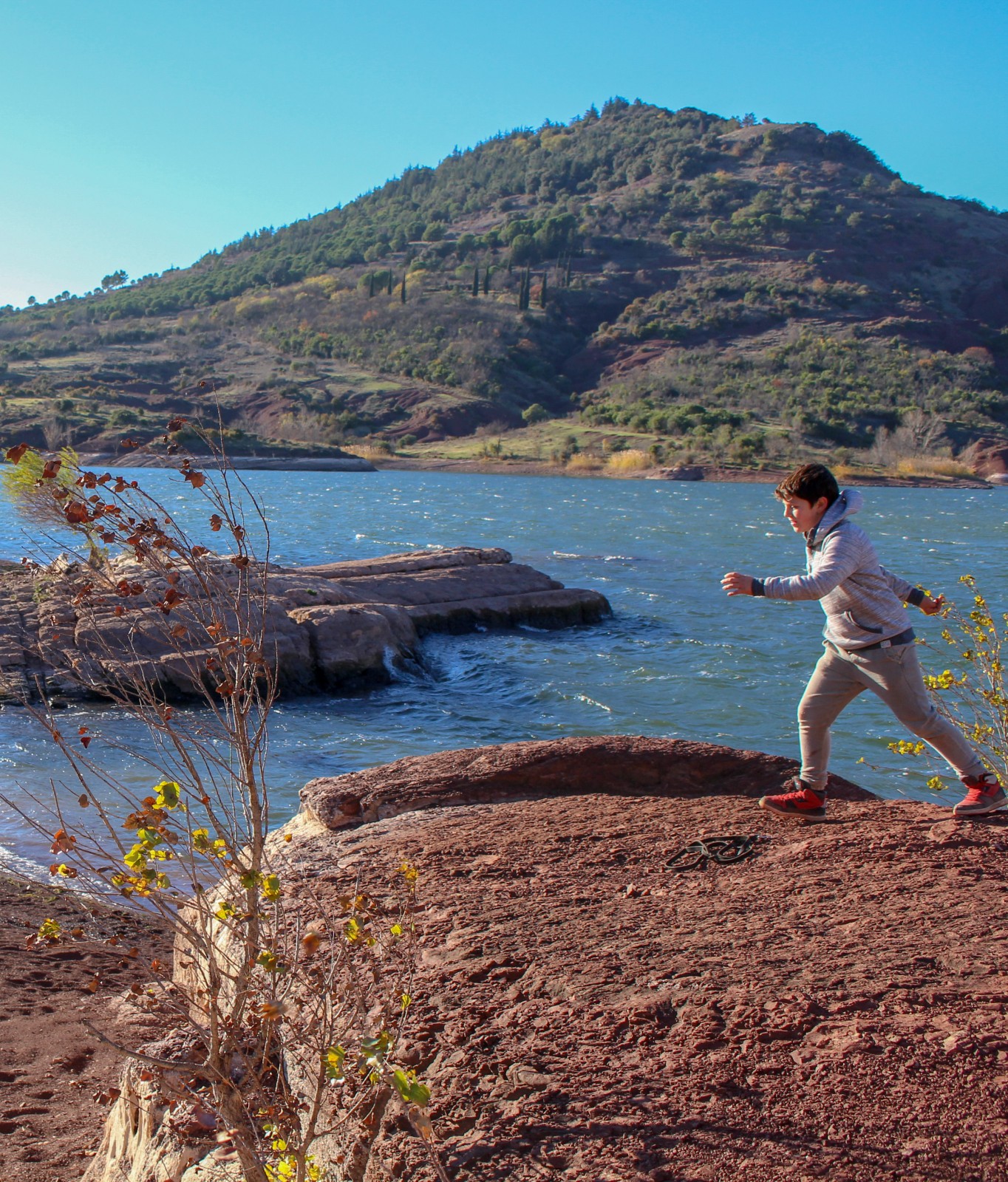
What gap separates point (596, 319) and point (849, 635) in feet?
343

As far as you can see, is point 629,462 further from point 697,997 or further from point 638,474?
point 697,997

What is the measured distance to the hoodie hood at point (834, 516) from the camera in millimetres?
4160

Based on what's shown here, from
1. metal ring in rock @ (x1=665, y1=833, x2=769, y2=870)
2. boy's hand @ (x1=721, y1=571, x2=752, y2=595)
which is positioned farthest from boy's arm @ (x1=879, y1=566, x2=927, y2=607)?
metal ring in rock @ (x1=665, y1=833, x2=769, y2=870)

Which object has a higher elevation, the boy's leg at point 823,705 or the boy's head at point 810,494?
the boy's head at point 810,494

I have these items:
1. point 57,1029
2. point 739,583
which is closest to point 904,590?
point 739,583

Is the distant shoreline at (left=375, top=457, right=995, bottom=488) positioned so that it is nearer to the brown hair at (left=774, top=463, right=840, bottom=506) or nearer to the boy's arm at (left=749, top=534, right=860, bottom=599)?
the brown hair at (left=774, top=463, right=840, bottom=506)

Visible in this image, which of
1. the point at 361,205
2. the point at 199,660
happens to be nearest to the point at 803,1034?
the point at 199,660

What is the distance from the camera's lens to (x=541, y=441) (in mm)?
72250

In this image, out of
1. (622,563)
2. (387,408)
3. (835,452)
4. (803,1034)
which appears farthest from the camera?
(387,408)

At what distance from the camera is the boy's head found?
4.22m

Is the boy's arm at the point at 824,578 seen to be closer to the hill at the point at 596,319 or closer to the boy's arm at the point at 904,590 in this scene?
the boy's arm at the point at 904,590

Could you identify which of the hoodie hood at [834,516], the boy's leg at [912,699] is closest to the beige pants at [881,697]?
the boy's leg at [912,699]

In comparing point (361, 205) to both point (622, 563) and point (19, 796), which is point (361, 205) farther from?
point (19, 796)

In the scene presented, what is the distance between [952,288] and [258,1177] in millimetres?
116115
